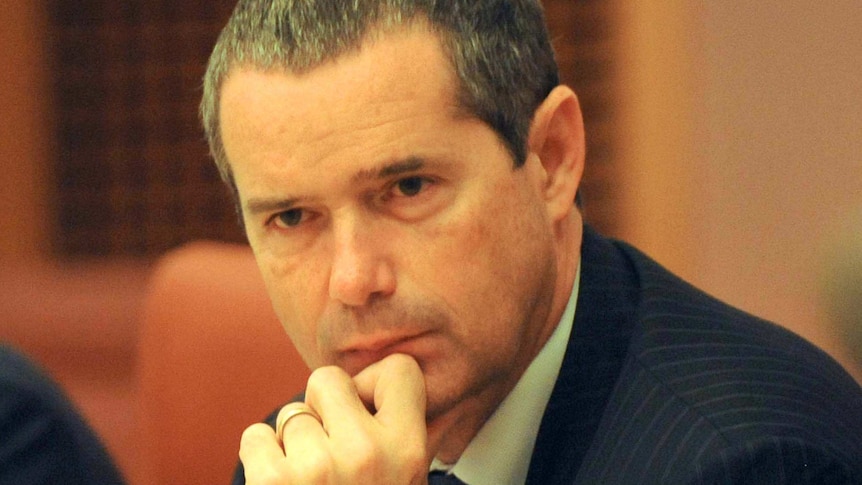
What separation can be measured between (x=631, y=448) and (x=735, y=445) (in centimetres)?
13

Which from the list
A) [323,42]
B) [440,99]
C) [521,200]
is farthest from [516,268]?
[323,42]

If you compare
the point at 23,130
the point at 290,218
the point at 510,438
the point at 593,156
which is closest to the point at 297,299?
the point at 290,218

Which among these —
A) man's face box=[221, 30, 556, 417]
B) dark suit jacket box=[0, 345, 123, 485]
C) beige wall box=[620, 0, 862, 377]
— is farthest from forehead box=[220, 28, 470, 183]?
beige wall box=[620, 0, 862, 377]

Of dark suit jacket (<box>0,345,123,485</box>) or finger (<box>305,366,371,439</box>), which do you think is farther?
dark suit jacket (<box>0,345,123,485</box>)

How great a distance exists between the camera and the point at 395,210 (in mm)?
1284

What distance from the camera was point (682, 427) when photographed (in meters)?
1.17

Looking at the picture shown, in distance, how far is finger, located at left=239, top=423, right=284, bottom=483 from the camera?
47.0 inches

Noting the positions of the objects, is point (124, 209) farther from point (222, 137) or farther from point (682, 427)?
point (682, 427)

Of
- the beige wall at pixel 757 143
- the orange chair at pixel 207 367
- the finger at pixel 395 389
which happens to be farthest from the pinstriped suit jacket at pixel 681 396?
the beige wall at pixel 757 143

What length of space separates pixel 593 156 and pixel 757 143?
72 centimetres

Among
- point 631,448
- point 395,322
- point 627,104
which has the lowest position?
point 627,104

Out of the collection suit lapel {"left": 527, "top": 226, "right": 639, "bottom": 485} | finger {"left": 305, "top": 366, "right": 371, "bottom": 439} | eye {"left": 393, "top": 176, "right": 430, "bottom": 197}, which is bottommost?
suit lapel {"left": 527, "top": 226, "right": 639, "bottom": 485}

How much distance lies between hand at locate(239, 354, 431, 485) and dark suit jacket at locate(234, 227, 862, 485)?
17cm

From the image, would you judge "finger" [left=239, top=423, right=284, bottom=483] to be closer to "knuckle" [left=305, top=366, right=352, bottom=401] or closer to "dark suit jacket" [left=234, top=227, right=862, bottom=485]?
"knuckle" [left=305, top=366, right=352, bottom=401]
